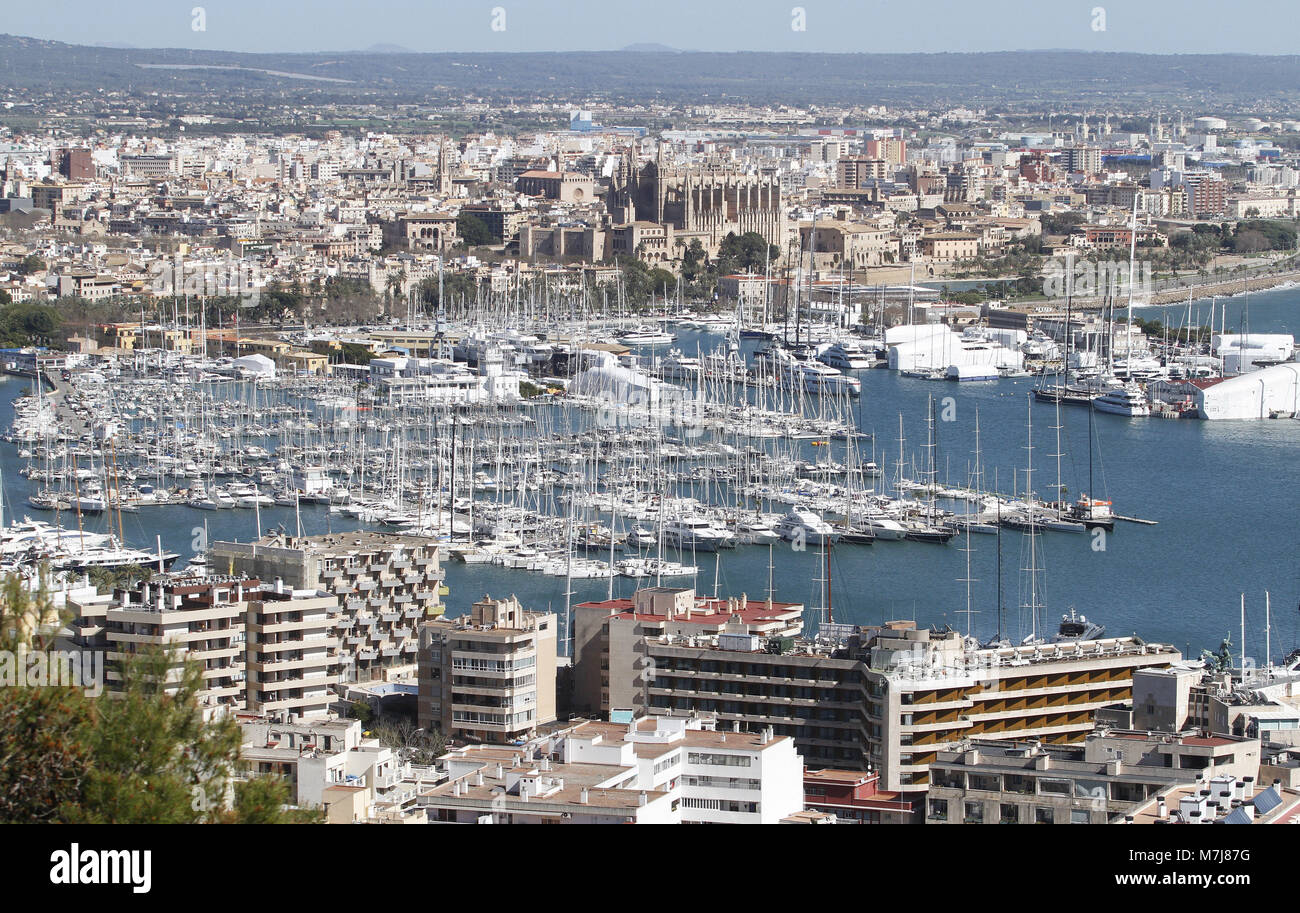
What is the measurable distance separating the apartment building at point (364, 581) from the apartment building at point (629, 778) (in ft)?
8.41

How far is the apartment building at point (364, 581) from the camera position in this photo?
806 cm

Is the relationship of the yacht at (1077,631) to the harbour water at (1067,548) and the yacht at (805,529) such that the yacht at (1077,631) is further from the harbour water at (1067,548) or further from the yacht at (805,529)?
the yacht at (805,529)

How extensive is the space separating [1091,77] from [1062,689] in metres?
69.6

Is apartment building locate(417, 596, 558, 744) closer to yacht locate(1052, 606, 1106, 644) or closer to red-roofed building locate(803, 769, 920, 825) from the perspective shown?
red-roofed building locate(803, 769, 920, 825)

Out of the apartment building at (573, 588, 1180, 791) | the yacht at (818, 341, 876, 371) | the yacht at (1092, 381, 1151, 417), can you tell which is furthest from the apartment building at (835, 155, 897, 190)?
the apartment building at (573, 588, 1180, 791)

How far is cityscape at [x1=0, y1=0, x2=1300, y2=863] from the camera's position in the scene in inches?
204

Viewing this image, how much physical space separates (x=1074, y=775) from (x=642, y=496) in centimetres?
748

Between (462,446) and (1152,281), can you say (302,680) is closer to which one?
(462,446)

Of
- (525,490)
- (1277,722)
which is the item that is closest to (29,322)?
(525,490)

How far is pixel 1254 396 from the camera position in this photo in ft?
56.8

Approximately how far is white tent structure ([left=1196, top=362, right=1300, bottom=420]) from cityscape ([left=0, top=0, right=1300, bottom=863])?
0.23ft

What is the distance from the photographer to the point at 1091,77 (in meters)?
73.8

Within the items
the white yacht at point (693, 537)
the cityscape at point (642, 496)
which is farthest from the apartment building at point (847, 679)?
the white yacht at point (693, 537)
